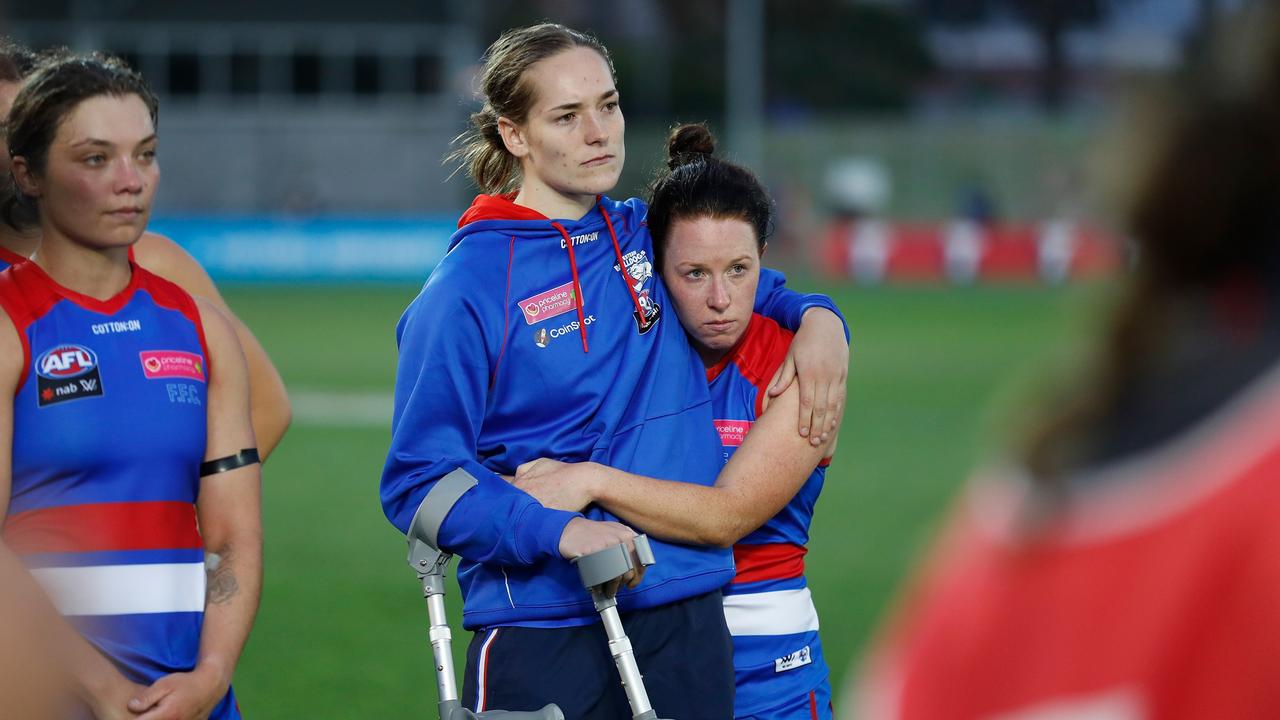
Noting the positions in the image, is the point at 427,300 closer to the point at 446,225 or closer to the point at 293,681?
the point at 293,681

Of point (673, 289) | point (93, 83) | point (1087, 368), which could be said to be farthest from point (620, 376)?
point (1087, 368)

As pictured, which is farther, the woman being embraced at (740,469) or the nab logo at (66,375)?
the woman being embraced at (740,469)

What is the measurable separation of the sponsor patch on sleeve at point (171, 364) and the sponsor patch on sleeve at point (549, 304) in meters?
0.67

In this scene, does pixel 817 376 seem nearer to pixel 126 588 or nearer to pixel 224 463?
pixel 224 463

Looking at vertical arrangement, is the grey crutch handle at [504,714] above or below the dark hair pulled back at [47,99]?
below

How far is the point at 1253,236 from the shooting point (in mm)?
962

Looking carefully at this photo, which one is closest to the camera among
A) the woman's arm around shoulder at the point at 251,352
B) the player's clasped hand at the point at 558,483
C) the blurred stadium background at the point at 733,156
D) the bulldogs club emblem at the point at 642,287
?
the player's clasped hand at the point at 558,483

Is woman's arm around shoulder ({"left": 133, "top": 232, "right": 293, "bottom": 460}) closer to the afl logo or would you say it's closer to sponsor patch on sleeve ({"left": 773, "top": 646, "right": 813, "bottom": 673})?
the afl logo

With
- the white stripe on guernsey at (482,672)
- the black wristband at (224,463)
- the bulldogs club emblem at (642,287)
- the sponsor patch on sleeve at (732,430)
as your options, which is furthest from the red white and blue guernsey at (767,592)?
the black wristband at (224,463)

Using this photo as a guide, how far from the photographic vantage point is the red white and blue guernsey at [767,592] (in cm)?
333

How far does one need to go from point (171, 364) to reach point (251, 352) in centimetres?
53

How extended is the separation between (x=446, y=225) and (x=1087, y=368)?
95.6 ft

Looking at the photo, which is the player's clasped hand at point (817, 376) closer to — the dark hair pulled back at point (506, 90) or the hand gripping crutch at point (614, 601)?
the hand gripping crutch at point (614, 601)

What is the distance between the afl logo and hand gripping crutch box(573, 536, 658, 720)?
104 cm
